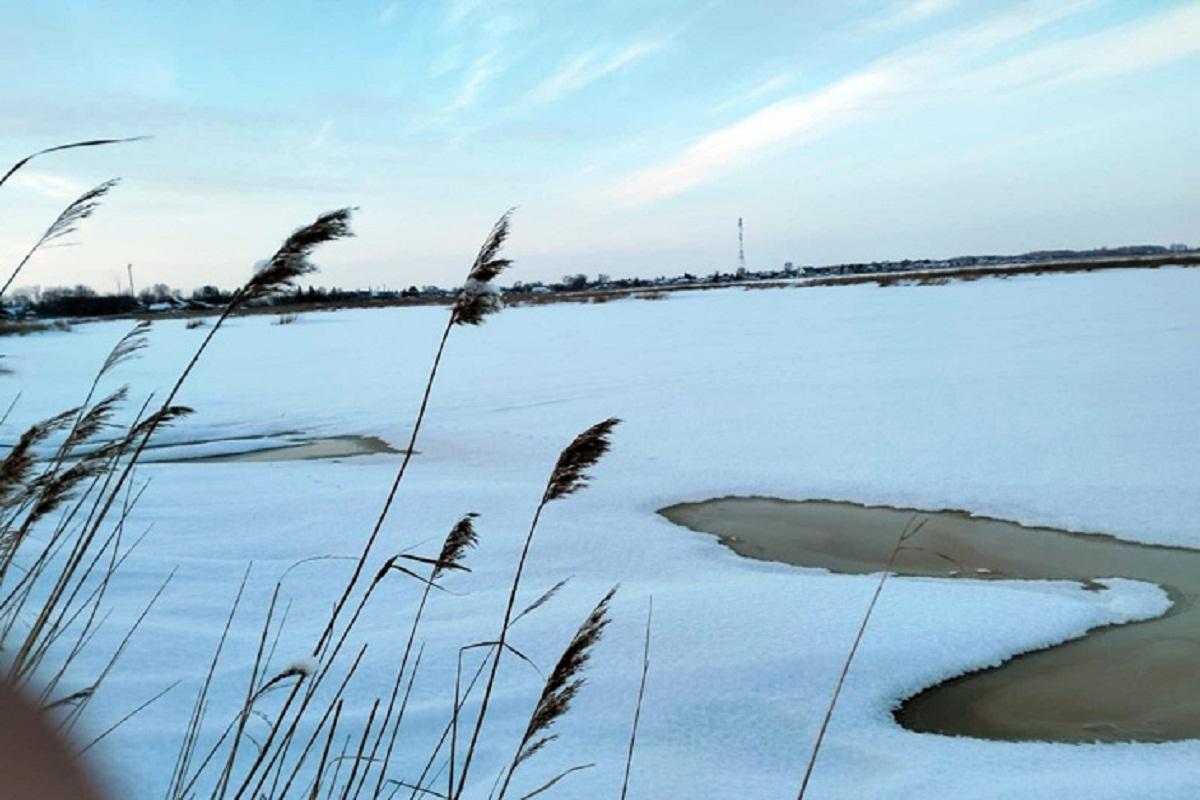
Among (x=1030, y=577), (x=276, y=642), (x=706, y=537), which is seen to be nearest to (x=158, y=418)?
Answer: (x=276, y=642)

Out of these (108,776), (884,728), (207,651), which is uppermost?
(108,776)

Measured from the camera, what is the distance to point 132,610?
391 cm

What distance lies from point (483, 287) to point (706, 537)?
13.7 feet

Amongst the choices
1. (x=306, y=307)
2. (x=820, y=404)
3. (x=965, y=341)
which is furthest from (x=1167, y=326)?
(x=306, y=307)

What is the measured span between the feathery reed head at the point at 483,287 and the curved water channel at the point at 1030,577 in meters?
1.11

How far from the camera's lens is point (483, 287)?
1.75m

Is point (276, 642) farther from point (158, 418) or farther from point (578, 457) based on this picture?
point (578, 457)

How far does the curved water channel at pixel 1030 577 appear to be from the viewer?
3.29 metres

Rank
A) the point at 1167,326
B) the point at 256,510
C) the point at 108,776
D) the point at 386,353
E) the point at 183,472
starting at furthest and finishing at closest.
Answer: the point at 386,353 → the point at 1167,326 → the point at 183,472 → the point at 256,510 → the point at 108,776

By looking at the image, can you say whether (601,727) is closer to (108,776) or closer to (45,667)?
(108,776)

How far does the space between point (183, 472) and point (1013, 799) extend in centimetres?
730

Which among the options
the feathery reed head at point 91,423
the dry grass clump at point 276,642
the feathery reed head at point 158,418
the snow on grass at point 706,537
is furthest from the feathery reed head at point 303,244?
the snow on grass at point 706,537

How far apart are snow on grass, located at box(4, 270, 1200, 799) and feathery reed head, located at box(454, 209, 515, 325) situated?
152cm

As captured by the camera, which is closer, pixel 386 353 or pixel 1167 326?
pixel 1167 326
